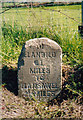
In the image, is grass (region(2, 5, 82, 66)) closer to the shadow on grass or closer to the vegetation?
the vegetation

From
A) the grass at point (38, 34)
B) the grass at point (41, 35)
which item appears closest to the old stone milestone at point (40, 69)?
the grass at point (41, 35)

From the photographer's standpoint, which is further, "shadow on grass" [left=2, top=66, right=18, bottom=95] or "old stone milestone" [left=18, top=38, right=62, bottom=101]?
"shadow on grass" [left=2, top=66, right=18, bottom=95]

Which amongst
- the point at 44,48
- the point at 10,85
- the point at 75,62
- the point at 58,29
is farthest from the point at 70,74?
the point at 58,29

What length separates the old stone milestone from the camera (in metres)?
3.58

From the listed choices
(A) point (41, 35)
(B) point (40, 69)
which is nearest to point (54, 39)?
(A) point (41, 35)

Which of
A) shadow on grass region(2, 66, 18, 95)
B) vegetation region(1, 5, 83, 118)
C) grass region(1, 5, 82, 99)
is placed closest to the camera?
vegetation region(1, 5, 83, 118)

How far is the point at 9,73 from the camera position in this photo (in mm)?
4164

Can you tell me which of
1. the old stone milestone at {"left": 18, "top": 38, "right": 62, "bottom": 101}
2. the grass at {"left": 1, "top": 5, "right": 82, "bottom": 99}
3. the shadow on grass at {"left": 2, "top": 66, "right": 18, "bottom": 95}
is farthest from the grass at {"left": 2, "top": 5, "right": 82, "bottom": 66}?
Answer: the old stone milestone at {"left": 18, "top": 38, "right": 62, "bottom": 101}

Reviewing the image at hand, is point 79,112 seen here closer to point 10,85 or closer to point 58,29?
point 10,85

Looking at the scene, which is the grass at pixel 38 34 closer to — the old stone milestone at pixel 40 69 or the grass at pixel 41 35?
the grass at pixel 41 35

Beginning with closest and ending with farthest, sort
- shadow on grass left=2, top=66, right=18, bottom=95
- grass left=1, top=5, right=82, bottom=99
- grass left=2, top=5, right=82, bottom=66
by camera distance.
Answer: shadow on grass left=2, top=66, right=18, bottom=95 < grass left=1, top=5, right=82, bottom=99 < grass left=2, top=5, right=82, bottom=66

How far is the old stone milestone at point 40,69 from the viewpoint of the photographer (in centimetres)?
358

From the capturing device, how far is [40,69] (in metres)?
3.69

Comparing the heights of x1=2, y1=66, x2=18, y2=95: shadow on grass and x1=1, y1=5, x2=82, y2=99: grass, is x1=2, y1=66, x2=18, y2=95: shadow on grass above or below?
below
